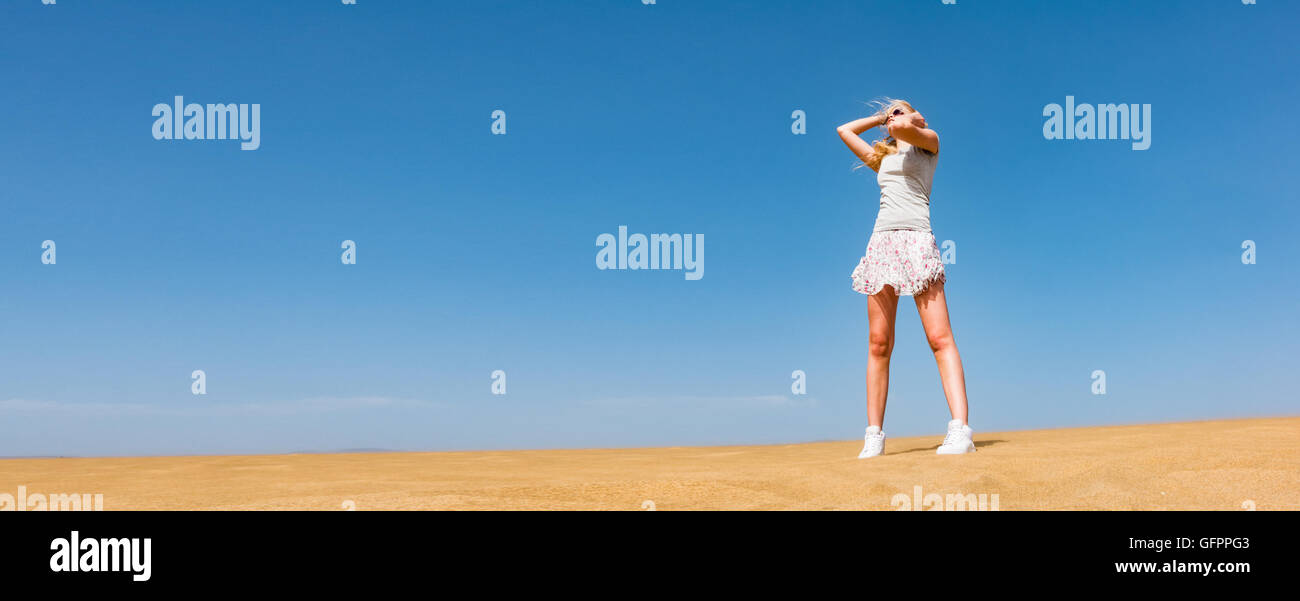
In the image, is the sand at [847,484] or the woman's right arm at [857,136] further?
the woman's right arm at [857,136]

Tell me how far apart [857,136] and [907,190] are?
637 millimetres

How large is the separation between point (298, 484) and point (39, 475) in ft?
9.83

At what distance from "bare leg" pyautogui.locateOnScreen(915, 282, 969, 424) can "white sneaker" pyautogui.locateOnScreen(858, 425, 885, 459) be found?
52cm

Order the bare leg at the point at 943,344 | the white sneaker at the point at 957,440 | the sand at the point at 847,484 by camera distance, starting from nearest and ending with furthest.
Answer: the sand at the point at 847,484 < the white sneaker at the point at 957,440 < the bare leg at the point at 943,344

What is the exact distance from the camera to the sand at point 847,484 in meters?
3.42

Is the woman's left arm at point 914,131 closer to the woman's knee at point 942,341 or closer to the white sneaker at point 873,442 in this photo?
the woman's knee at point 942,341

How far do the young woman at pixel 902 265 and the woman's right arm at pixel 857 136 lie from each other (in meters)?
0.05

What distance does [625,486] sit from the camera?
3.90 meters

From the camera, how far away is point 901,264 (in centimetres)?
557

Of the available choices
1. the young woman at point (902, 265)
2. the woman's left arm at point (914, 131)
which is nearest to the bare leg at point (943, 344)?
the young woman at point (902, 265)

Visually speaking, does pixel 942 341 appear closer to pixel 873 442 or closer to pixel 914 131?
pixel 873 442
